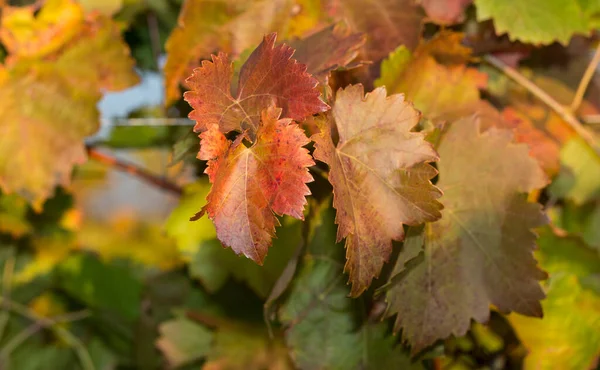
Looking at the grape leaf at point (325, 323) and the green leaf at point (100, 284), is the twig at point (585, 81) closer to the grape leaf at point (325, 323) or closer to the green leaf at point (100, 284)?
the grape leaf at point (325, 323)

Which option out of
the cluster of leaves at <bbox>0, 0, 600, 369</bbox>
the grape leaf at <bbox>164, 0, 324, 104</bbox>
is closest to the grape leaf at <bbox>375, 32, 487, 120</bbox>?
the cluster of leaves at <bbox>0, 0, 600, 369</bbox>

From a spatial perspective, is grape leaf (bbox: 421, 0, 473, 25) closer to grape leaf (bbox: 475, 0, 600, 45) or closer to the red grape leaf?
grape leaf (bbox: 475, 0, 600, 45)

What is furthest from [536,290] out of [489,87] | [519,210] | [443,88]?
[489,87]

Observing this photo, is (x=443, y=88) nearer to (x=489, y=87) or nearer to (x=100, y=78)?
(x=489, y=87)

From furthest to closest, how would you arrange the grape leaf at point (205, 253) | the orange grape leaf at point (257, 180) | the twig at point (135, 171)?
the twig at point (135, 171)
the grape leaf at point (205, 253)
the orange grape leaf at point (257, 180)

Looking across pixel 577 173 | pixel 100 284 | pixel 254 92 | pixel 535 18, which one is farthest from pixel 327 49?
pixel 100 284

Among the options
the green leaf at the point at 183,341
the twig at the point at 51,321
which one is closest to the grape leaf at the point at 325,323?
the green leaf at the point at 183,341
